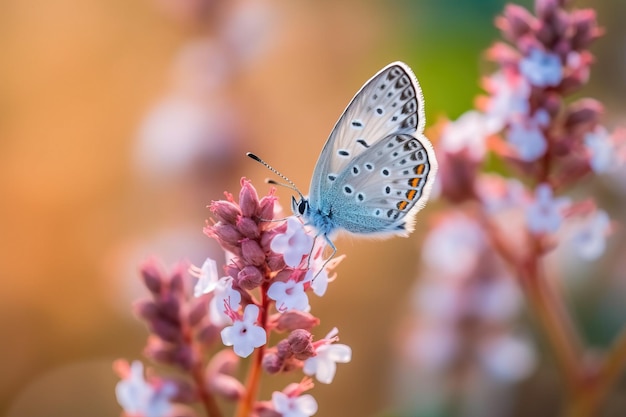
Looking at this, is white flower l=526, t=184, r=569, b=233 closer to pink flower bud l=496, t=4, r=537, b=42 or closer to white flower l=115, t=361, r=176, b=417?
pink flower bud l=496, t=4, r=537, b=42

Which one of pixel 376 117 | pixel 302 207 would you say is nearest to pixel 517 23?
pixel 376 117

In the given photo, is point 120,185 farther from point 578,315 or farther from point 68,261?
point 578,315

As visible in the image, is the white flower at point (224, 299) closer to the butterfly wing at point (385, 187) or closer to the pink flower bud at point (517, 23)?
the butterfly wing at point (385, 187)

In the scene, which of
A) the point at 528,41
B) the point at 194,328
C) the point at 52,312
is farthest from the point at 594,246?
the point at 52,312

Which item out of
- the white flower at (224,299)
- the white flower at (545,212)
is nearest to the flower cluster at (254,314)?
the white flower at (224,299)

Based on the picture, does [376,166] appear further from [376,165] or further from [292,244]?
[292,244]
